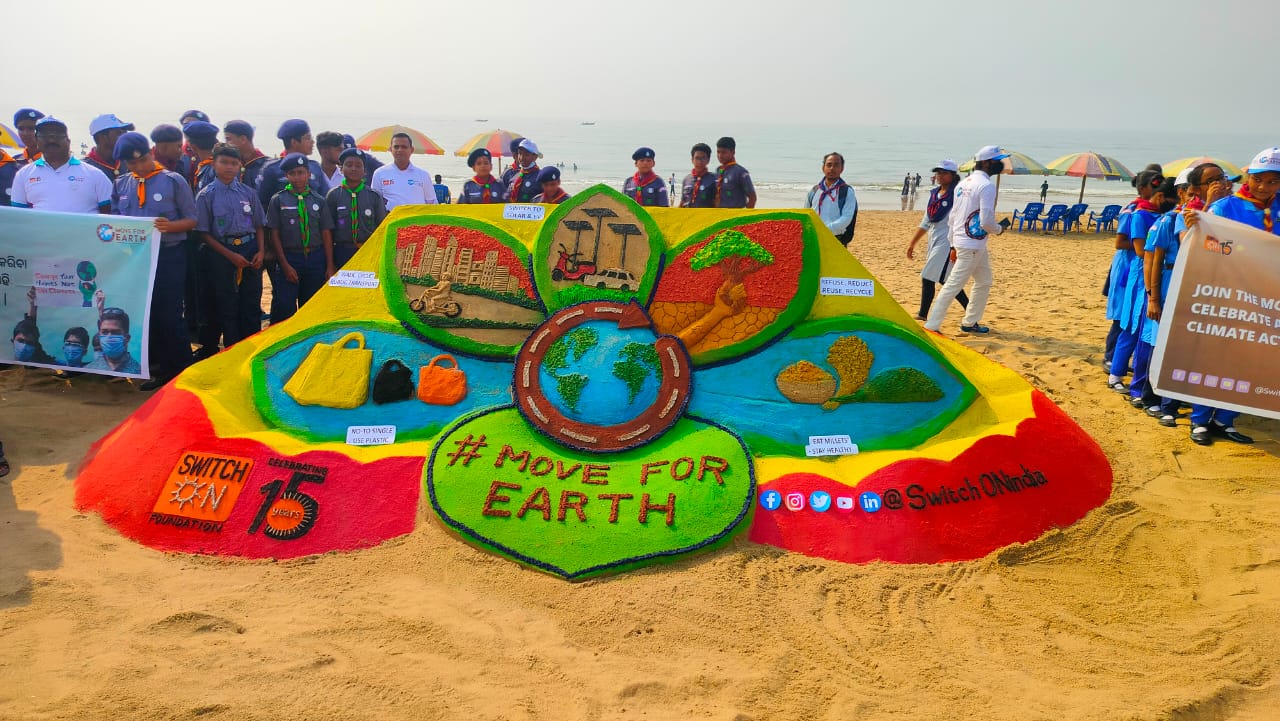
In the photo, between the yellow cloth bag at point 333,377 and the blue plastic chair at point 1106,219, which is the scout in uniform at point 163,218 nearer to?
the yellow cloth bag at point 333,377

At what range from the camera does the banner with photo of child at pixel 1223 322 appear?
5.34 metres

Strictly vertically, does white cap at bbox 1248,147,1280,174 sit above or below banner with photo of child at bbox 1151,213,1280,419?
above

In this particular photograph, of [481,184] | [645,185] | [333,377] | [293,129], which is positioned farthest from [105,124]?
[645,185]

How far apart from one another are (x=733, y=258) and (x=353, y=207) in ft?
11.3

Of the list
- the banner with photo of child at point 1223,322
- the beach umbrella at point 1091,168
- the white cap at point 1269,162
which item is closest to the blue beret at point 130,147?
the banner with photo of child at point 1223,322

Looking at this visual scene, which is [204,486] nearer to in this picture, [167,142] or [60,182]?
[167,142]

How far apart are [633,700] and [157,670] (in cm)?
198

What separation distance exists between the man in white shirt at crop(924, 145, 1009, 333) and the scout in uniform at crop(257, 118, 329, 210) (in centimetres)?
621

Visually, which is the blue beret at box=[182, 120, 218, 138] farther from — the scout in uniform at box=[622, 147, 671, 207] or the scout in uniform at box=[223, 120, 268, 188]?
the scout in uniform at box=[622, 147, 671, 207]

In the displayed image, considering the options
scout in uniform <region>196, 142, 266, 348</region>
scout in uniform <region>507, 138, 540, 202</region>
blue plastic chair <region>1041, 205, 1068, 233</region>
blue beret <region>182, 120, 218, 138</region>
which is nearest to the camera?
scout in uniform <region>196, 142, 266, 348</region>

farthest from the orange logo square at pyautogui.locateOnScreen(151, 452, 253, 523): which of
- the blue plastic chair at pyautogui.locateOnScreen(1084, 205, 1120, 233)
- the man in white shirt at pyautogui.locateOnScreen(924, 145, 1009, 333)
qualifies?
the blue plastic chair at pyautogui.locateOnScreen(1084, 205, 1120, 233)

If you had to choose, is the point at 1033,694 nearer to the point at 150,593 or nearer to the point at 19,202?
the point at 150,593

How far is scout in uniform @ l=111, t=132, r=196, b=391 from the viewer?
6.12m

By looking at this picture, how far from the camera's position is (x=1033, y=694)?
3184mm
